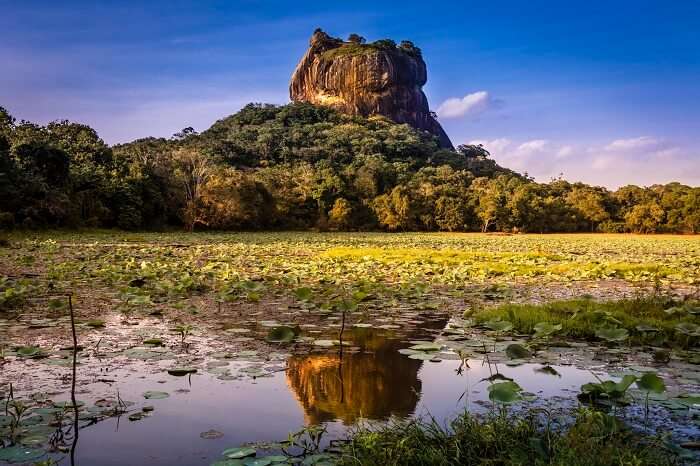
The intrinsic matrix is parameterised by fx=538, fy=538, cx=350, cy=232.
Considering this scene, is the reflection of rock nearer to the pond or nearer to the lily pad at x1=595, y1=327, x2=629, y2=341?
the pond

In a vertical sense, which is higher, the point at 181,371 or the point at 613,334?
the point at 613,334

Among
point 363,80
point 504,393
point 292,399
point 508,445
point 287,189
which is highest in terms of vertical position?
point 363,80

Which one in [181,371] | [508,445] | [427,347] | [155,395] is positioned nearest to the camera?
[508,445]

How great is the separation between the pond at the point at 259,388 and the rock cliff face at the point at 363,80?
108m

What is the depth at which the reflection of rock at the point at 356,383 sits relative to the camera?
3742 millimetres

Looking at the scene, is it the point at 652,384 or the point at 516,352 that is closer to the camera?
the point at 652,384

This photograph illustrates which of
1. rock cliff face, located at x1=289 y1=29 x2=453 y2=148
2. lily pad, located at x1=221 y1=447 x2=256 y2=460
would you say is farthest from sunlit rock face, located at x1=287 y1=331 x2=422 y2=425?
rock cliff face, located at x1=289 y1=29 x2=453 y2=148

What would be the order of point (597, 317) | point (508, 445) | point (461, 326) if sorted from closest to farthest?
point (508, 445) → point (597, 317) → point (461, 326)

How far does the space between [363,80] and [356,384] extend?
374 ft

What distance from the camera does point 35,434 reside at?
10.1 feet

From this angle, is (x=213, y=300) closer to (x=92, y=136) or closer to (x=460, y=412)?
(x=460, y=412)

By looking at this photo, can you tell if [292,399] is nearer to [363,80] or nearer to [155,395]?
[155,395]

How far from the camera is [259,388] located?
4.17 metres

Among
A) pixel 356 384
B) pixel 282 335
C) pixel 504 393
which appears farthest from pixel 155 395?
pixel 504 393
